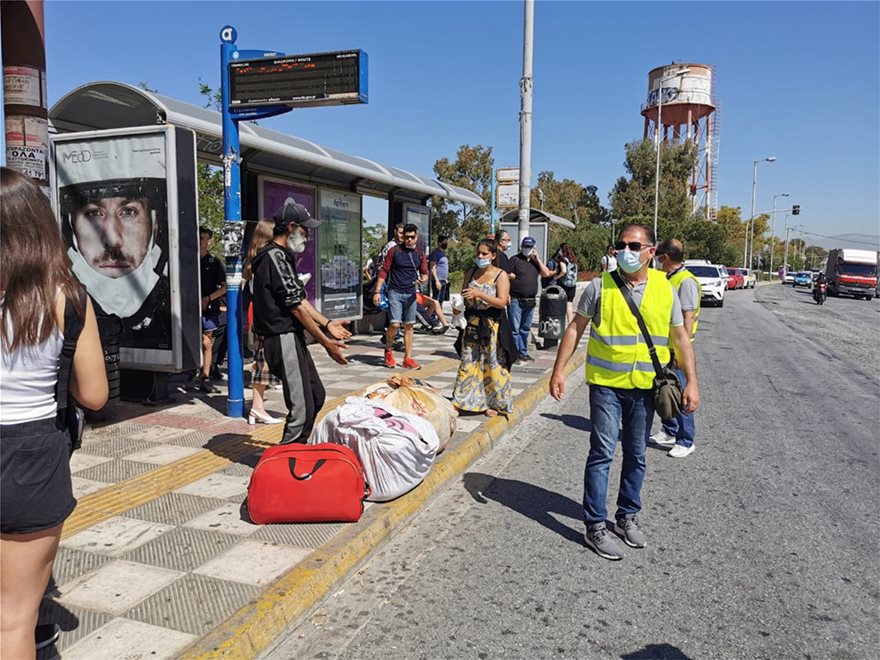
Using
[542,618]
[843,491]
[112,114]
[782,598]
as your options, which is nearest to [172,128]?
[112,114]

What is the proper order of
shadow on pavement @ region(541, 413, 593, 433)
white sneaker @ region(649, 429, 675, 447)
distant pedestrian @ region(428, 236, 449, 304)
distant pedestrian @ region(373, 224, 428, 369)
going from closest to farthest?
white sneaker @ region(649, 429, 675, 447) < shadow on pavement @ region(541, 413, 593, 433) < distant pedestrian @ region(373, 224, 428, 369) < distant pedestrian @ region(428, 236, 449, 304)

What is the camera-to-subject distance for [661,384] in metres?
3.86

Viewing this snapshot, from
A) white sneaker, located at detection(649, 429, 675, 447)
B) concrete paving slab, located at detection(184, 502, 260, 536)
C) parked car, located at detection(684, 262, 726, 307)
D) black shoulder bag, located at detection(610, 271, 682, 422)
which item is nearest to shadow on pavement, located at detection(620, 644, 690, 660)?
black shoulder bag, located at detection(610, 271, 682, 422)

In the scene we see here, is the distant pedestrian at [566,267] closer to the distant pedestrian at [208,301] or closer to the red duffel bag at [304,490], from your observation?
the distant pedestrian at [208,301]

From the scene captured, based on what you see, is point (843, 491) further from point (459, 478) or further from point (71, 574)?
point (71, 574)

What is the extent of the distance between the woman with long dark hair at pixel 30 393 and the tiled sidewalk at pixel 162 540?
80cm

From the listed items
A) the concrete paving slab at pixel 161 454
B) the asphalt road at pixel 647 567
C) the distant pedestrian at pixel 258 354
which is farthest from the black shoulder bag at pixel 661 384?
the concrete paving slab at pixel 161 454

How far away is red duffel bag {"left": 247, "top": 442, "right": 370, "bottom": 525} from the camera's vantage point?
388cm

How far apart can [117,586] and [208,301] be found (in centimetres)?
462

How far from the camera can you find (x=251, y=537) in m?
3.73

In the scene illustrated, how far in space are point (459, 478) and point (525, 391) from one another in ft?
9.42

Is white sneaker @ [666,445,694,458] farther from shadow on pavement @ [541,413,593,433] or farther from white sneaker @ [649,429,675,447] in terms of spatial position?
shadow on pavement @ [541,413,593,433]

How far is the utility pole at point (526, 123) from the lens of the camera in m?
11.2

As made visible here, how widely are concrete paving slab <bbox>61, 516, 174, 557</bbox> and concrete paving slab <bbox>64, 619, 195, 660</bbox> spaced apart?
787mm
